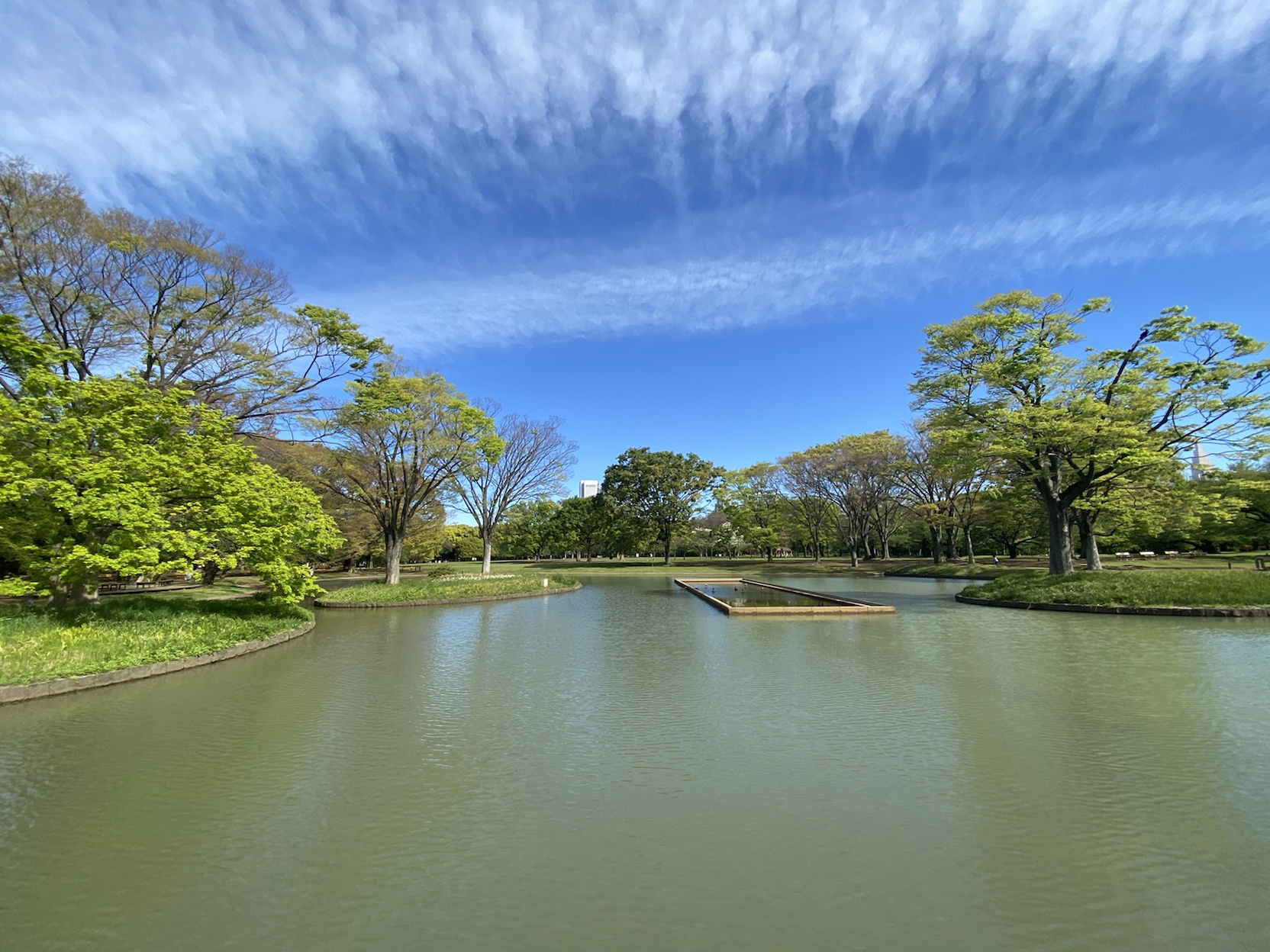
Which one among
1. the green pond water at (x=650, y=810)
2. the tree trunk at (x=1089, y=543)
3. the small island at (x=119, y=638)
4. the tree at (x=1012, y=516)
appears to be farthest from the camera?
the tree at (x=1012, y=516)

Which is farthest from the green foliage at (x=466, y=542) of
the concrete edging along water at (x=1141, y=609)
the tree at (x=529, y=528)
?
the concrete edging along water at (x=1141, y=609)

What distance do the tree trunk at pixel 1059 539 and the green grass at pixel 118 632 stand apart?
21970 mm

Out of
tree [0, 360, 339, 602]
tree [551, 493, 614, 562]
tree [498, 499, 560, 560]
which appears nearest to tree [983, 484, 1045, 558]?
tree [0, 360, 339, 602]

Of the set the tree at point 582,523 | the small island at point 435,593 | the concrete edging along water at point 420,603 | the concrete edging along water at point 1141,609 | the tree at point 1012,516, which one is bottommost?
the concrete edging along water at point 1141,609

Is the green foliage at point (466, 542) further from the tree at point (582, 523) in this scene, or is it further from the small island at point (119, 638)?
the small island at point (119, 638)

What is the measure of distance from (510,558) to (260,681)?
203ft

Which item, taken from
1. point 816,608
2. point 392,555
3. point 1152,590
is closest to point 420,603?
point 392,555

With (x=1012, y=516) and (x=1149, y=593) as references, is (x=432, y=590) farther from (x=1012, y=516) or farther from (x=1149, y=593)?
(x=1012, y=516)

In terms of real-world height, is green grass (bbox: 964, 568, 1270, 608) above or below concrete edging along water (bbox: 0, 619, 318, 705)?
above

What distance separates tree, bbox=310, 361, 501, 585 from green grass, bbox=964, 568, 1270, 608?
1951 cm

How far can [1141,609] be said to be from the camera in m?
14.4

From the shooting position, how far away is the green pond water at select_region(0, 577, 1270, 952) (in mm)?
3000

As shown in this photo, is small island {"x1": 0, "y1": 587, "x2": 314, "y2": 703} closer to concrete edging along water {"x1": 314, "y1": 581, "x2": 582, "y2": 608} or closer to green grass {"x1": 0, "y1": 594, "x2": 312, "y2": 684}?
green grass {"x1": 0, "y1": 594, "x2": 312, "y2": 684}

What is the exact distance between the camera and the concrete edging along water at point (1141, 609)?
1347 centimetres
